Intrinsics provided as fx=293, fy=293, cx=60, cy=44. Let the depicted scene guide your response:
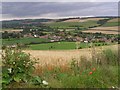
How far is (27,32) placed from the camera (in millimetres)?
13000

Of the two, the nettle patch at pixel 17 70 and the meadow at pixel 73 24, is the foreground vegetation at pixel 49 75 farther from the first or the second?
the meadow at pixel 73 24

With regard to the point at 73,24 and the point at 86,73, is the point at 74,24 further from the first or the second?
the point at 86,73

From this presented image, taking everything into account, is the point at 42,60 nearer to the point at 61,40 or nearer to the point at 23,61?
the point at 23,61

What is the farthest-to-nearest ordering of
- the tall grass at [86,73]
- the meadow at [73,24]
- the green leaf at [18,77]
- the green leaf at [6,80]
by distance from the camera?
the meadow at [73,24] < the tall grass at [86,73] < the green leaf at [18,77] < the green leaf at [6,80]

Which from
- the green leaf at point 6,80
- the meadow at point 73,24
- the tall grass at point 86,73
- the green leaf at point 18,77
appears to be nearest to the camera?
the green leaf at point 6,80

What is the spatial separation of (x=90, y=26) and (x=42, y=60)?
957 cm

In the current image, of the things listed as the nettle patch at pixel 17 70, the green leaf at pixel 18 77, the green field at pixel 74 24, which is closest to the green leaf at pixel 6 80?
the nettle patch at pixel 17 70

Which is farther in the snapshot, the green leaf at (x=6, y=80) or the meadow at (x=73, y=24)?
the meadow at (x=73, y=24)

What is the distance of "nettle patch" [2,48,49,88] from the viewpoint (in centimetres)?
713

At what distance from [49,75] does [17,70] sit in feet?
3.86

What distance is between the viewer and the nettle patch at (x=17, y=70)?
281 inches

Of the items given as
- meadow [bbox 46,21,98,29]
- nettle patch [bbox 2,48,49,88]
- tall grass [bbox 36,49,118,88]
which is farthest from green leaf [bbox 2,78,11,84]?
meadow [bbox 46,21,98,29]

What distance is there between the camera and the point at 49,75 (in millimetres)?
8156

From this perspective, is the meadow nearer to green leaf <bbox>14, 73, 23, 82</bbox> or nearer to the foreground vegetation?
the foreground vegetation
